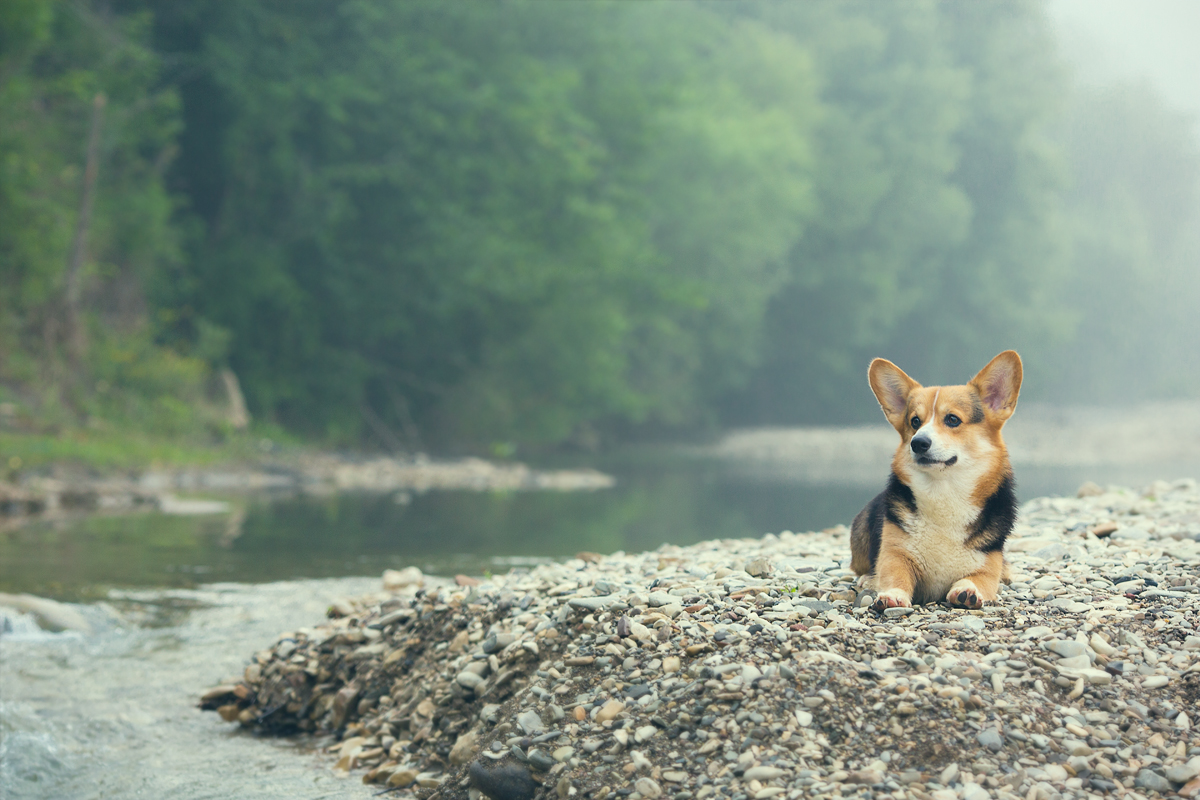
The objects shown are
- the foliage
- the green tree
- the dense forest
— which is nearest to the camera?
the foliage

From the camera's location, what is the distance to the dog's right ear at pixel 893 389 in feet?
15.2

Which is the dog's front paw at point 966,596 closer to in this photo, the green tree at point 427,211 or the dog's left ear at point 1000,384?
the dog's left ear at point 1000,384

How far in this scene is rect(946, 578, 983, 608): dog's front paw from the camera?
178 inches

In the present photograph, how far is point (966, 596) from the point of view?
4.54m

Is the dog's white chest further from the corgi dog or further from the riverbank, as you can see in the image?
the riverbank

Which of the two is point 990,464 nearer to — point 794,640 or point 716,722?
point 794,640

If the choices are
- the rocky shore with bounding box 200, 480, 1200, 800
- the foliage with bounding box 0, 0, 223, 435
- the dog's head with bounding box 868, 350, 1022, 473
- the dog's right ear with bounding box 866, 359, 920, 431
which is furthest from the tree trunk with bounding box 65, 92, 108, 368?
the dog's head with bounding box 868, 350, 1022, 473

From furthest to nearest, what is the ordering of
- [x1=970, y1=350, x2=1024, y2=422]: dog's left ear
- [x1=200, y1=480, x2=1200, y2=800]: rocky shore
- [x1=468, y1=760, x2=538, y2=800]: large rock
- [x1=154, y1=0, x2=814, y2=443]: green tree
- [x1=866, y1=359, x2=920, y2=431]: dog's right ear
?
[x1=154, y1=0, x2=814, y2=443]: green tree, [x1=866, y1=359, x2=920, y2=431]: dog's right ear, [x1=970, y1=350, x2=1024, y2=422]: dog's left ear, [x1=468, y1=760, x2=538, y2=800]: large rock, [x1=200, y1=480, x2=1200, y2=800]: rocky shore

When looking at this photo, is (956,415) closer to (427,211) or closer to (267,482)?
(267,482)

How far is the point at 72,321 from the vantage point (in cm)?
1906

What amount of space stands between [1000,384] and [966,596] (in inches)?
35.2

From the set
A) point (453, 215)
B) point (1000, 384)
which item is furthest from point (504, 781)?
point (453, 215)

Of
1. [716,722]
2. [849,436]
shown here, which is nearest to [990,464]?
[716,722]

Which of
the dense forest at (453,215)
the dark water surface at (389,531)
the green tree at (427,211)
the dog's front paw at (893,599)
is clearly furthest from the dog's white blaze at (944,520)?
the green tree at (427,211)
